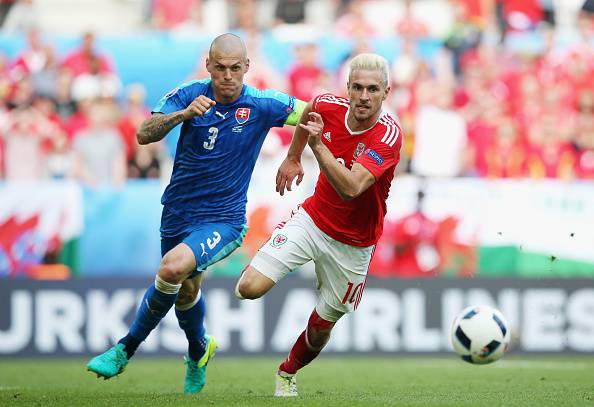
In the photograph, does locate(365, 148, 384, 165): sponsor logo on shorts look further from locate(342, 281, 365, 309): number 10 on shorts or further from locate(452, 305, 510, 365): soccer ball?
locate(452, 305, 510, 365): soccer ball

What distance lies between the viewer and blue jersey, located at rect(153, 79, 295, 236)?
9109 millimetres

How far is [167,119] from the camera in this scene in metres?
8.64

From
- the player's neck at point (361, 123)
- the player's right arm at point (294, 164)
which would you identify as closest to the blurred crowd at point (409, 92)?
the player's right arm at point (294, 164)

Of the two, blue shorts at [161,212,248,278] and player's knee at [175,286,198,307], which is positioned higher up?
blue shorts at [161,212,248,278]

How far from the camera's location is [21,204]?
1476 centimetres

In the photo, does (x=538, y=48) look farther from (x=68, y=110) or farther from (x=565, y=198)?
(x=68, y=110)

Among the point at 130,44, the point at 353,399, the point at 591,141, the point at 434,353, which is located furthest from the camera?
the point at 130,44

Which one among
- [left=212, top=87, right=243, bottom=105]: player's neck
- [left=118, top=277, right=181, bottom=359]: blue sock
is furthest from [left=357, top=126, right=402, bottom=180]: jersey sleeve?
[left=118, top=277, right=181, bottom=359]: blue sock

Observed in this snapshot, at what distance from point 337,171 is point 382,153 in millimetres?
463

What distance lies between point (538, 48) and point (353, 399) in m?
12.8

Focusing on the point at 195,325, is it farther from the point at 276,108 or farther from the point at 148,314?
the point at 276,108

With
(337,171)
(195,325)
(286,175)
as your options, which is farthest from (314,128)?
(195,325)

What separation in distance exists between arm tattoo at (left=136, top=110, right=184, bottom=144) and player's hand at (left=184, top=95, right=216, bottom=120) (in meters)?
0.12

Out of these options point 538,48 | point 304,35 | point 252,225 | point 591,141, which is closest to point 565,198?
point 591,141
